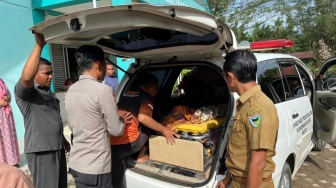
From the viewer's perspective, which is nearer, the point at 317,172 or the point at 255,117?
the point at 255,117

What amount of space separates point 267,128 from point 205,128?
0.78 m

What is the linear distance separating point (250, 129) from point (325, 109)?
2.65m

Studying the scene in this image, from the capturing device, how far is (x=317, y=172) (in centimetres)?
403

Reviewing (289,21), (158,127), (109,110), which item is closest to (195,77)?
(158,127)

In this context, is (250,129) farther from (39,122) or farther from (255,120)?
(39,122)

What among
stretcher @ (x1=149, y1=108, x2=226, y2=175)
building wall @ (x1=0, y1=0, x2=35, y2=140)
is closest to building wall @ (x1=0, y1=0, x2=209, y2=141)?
building wall @ (x1=0, y1=0, x2=35, y2=140)

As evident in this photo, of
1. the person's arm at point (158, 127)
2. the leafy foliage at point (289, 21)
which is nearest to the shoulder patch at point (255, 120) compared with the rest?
the person's arm at point (158, 127)

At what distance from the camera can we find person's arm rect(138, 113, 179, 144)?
2311 millimetres

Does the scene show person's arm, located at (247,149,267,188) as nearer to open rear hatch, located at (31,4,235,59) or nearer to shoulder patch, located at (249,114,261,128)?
shoulder patch, located at (249,114,261,128)

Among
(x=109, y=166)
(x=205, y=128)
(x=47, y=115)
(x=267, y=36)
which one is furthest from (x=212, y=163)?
(x=267, y=36)

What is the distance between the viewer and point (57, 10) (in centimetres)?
705

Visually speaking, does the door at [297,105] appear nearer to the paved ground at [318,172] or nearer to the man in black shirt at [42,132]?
the paved ground at [318,172]

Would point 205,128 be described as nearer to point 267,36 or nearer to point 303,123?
point 303,123

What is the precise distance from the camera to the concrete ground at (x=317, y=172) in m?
3.65
